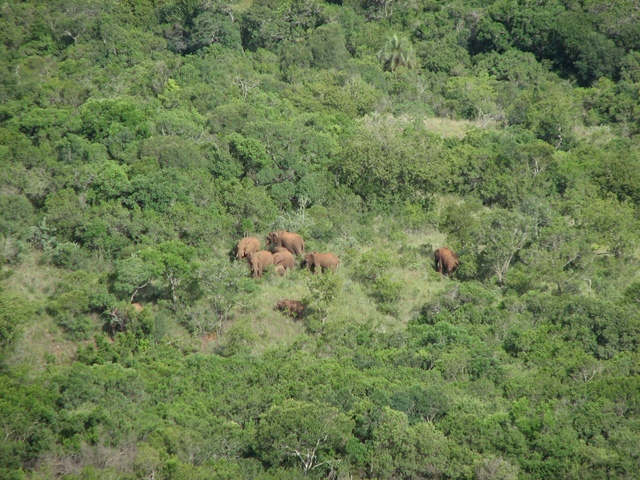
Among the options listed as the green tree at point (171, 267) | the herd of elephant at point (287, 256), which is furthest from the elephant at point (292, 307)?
the green tree at point (171, 267)

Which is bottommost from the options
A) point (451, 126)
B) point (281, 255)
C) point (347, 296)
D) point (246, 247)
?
point (451, 126)

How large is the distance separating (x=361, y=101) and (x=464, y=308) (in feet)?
70.5

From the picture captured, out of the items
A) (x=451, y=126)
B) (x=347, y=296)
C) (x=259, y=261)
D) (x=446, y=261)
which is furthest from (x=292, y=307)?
(x=451, y=126)

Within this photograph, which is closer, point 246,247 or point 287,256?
point 287,256

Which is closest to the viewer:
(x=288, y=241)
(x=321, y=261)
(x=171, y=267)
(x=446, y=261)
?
(x=171, y=267)

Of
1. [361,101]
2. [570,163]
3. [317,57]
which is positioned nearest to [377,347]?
[570,163]

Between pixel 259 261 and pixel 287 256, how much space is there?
4.15 ft

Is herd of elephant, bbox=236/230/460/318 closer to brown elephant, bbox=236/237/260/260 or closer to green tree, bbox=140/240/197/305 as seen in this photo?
brown elephant, bbox=236/237/260/260

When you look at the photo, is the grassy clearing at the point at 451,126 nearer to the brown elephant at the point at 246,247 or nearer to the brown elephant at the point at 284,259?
the brown elephant at the point at 284,259

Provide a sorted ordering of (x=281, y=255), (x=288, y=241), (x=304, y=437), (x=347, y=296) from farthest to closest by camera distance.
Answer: (x=288, y=241) < (x=281, y=255) < (x=347, y=296) < (x=304, y=437)

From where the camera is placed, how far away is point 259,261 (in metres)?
36.4

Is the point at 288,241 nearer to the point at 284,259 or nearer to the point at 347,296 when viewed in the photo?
the point at 284,259

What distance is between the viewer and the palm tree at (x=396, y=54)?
197 ft

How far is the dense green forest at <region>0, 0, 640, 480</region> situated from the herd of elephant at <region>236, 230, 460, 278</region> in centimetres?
57
